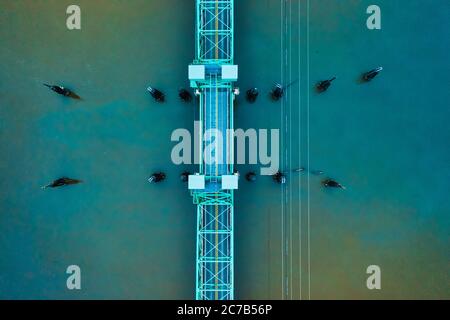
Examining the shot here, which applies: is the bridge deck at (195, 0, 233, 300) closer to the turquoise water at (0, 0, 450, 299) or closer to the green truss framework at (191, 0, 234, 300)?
the green truss framework at (191, 0, 234, 300)

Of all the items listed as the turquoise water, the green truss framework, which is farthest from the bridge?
the turquoise water

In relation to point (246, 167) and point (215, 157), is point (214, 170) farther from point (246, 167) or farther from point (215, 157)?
point (246, 167)

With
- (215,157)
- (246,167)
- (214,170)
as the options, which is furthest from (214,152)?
(246,167)

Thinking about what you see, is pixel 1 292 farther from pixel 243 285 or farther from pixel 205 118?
pixel 205 118

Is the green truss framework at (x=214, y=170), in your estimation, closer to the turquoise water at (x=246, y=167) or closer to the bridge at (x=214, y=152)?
the bridge at (x=214, y=152)

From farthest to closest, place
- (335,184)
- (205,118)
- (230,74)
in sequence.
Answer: (335,184) < (205,118) < (230,74)

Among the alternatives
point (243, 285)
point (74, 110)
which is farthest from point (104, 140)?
point (243, 285)
